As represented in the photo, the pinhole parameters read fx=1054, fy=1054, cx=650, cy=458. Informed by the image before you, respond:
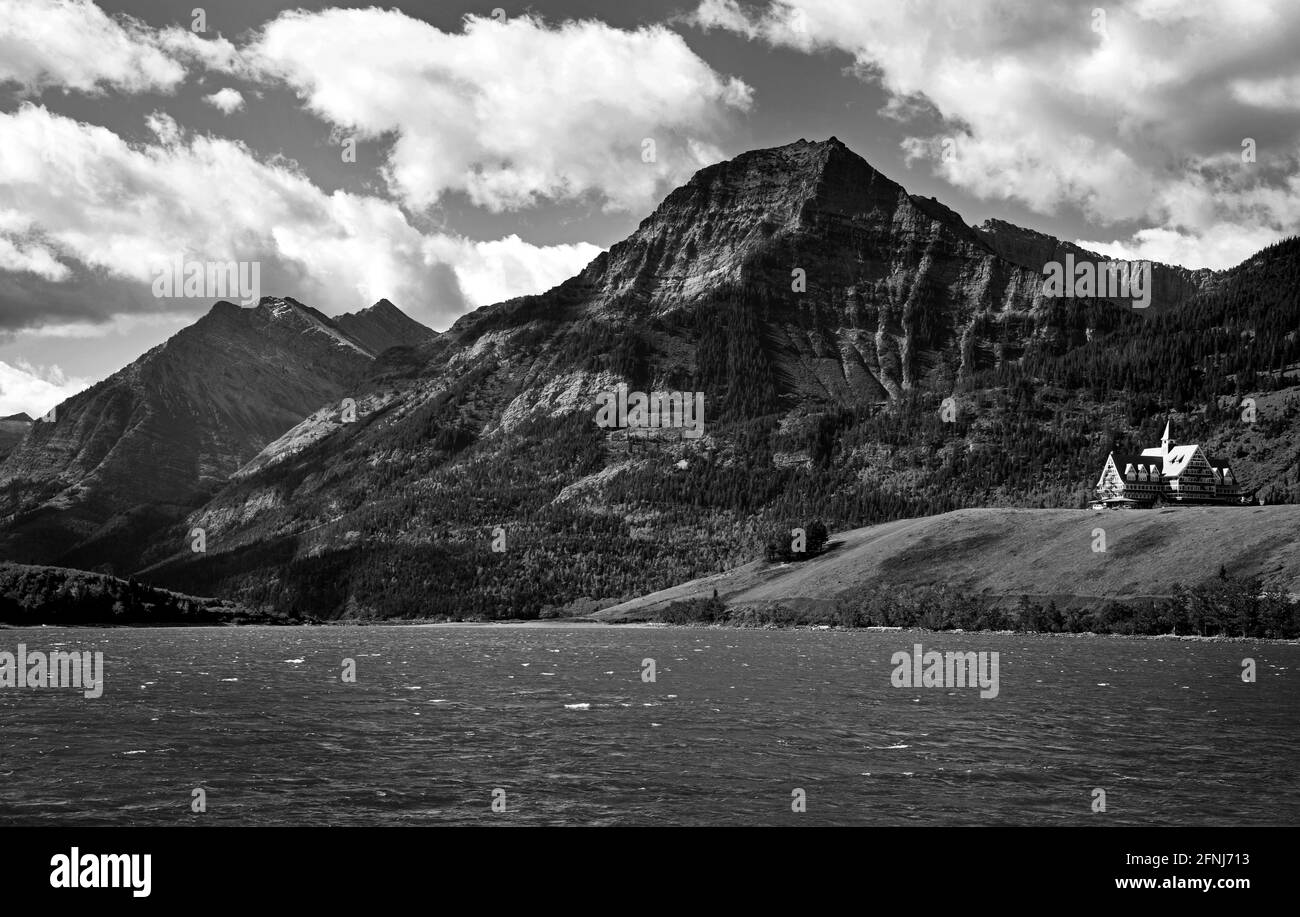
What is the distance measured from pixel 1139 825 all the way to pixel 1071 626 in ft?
558

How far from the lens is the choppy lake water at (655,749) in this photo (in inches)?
1692

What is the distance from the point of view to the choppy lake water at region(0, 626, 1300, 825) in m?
43.0

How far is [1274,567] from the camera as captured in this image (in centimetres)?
19238

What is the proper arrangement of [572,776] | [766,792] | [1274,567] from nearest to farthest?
[766,792] → [572,776] → [1274,567]

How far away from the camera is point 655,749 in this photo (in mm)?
57562

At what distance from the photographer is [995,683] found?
98312 mm
